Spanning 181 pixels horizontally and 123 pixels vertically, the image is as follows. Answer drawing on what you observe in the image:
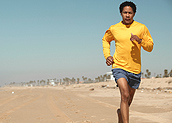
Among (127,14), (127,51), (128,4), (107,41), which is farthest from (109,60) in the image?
(128,4)

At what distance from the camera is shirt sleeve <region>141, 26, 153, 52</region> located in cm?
443

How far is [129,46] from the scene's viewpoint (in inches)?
177

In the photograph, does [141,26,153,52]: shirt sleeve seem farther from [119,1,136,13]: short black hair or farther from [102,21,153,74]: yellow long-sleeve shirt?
[119,1,136,13]: short black hair

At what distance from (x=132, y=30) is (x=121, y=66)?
68 centimetres

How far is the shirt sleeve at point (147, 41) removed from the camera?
14.5ft

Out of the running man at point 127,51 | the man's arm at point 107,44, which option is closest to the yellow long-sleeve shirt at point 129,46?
the running man at point 127,51

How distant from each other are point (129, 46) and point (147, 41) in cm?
33

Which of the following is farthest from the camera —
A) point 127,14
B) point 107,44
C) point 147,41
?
point 107,44

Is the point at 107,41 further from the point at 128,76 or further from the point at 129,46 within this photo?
the point at 128,76

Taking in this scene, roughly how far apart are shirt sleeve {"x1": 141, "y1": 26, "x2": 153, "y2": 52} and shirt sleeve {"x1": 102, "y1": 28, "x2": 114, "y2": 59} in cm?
62

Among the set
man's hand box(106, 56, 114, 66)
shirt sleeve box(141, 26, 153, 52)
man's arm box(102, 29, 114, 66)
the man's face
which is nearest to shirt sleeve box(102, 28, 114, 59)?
man's arm box(102, 29, 114, 66)

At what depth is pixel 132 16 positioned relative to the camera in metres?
4.66
